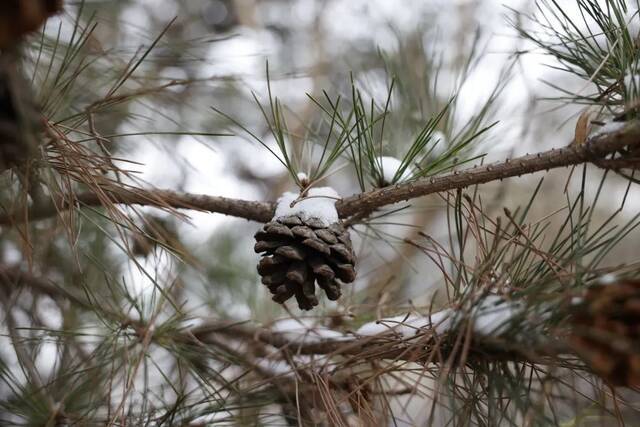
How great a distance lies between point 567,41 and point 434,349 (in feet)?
1.51

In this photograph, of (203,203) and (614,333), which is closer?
(614,333)

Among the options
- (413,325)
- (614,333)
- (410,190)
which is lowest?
(614,333)

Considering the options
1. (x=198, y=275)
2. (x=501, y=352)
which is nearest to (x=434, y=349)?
(x=501, y=352)

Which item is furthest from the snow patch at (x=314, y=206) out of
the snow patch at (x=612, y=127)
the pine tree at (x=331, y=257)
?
the snow patch at (x=612, y=127)

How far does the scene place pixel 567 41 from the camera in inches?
31.4

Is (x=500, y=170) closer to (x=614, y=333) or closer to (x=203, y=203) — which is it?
(x=614, y=333)

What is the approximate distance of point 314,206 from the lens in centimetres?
74

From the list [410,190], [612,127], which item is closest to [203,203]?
[410,190]

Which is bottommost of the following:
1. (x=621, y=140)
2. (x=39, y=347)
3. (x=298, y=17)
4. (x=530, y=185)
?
(x=621, y=140)

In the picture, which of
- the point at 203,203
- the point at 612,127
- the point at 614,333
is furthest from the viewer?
the point at 203,203

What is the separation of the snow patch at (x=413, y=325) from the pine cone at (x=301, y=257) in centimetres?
7

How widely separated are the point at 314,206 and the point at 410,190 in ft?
0.38

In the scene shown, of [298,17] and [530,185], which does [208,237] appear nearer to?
[298,17]

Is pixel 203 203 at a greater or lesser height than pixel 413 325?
greater
